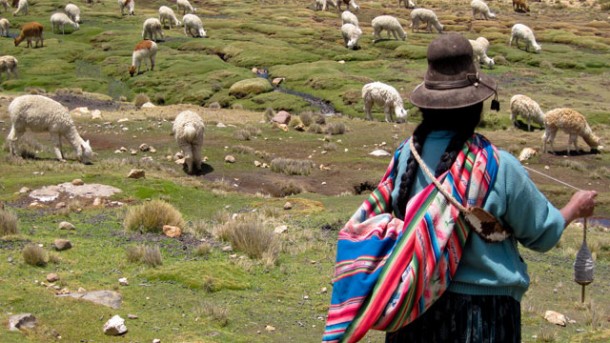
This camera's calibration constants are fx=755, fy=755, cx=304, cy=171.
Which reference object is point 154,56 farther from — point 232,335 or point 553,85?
point 232,335

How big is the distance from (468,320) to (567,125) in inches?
956

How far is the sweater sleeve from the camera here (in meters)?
4.00

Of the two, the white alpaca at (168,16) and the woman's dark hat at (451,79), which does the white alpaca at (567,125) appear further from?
the white alpaca at (168,16)

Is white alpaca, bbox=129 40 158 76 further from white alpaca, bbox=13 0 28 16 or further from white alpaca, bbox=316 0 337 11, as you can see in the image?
white alpaca, bbox=316 0 337 11

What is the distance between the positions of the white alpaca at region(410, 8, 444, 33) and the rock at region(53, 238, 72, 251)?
54300 mm

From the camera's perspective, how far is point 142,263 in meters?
10.6

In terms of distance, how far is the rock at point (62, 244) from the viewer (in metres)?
11.0

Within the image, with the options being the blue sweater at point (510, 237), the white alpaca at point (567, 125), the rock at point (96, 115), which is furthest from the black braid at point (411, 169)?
the rock at point (96, 115)

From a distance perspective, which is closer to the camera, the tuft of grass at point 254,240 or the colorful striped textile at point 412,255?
the colorful striped textile at point 412,255

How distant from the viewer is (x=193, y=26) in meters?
60.0

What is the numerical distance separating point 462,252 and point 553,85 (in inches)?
1644

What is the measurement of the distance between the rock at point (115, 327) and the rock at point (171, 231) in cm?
467

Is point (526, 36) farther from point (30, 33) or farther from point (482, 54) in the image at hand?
point (30, 33)

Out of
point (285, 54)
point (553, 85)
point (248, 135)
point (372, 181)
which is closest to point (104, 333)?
point (372, 181)
